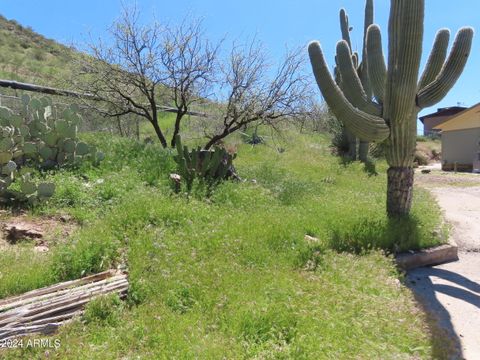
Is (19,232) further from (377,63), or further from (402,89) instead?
(377,63)

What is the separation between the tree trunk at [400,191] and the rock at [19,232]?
4.73 metres

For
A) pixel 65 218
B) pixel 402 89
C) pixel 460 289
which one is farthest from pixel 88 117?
pixel 460 289

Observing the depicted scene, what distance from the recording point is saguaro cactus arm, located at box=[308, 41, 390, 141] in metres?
5.87

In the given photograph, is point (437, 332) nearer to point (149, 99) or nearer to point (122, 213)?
point (122, 213)

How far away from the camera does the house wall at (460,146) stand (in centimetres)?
2114

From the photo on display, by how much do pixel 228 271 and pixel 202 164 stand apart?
378cm

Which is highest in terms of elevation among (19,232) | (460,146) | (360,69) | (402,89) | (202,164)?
(360,69)

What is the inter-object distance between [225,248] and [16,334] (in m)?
2.05

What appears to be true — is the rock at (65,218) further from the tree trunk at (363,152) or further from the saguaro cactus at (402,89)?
the tree trunk at (363,152)

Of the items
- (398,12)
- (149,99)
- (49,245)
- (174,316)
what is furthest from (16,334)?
(149,99)

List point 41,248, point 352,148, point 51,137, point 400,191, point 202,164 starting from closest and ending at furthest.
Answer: point 41,248 < point 400,191 < point 51,137 < point 202,164 < point 352,148

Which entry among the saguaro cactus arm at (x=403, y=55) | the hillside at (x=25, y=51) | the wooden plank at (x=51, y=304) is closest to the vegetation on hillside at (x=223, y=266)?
the wooden plank at (x=51, y=304)

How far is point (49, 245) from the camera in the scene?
Result: 421 centimetres

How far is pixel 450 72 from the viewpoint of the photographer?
6.00 meters
